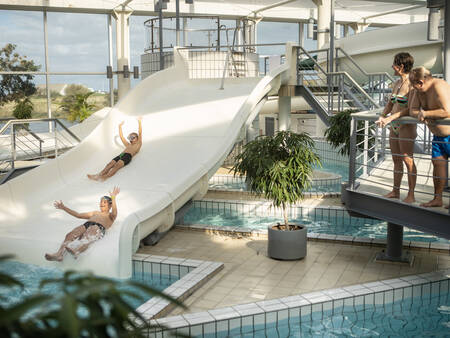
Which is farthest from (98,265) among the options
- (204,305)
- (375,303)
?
(375,303)

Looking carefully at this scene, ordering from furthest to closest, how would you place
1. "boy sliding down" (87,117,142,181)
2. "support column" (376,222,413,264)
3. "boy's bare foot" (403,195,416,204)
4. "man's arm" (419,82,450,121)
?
1. "boy sliding down" (87,117,142,181)
2. "support column" (376,222,413,264)
3. "boy's bare foot" (403,195,416,204)
4. "man's arm" (419,82,450,121)

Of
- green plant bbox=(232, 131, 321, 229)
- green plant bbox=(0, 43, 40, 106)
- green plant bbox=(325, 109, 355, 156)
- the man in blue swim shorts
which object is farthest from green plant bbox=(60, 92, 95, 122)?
the man in blue swim shorts

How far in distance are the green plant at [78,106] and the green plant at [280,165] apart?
11.5 meters

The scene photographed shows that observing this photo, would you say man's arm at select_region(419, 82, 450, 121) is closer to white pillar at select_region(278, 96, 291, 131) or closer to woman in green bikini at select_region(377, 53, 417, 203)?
woman in green bikini at select_region(377, 53, 417, 203)

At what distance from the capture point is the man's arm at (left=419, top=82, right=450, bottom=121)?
3.71 m

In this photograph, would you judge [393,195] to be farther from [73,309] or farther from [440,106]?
[73,309]

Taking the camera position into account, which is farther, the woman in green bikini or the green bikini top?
the green bikini top

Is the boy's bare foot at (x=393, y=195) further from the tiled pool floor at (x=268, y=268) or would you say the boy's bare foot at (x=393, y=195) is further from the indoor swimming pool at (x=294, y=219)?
the indoor swimming pool at (x=294, y=219)

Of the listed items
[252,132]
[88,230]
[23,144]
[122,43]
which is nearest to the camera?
[88,230]

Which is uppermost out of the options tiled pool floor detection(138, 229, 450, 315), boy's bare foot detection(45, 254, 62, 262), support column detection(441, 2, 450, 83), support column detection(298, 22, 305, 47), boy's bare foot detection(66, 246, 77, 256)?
support column detection(298, 22, 305, 47)

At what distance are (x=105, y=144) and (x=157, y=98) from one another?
1669mm

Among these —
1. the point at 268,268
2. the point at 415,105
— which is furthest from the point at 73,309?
the point at 268,268

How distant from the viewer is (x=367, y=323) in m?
3.99

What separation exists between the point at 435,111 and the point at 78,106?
14.1 m
